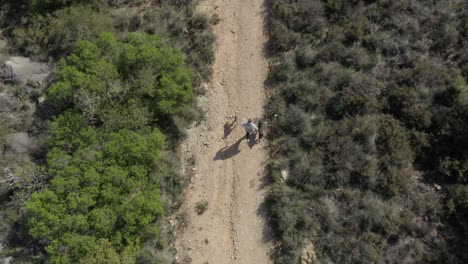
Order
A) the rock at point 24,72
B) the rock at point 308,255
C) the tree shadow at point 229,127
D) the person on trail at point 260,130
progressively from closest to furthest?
→ the rock at point 308,255
the person on trail at point 260,130
the tree shadow at point 229,127
the rock at point 24,72

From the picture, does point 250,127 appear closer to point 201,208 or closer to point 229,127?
point 229,127

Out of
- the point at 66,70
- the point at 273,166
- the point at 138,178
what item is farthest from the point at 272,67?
the point at 66,70

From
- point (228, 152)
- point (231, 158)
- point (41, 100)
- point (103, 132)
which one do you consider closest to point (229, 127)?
point (228, 152)

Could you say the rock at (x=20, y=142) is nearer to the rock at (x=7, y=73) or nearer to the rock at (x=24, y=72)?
the rock at (x=24, y=72)

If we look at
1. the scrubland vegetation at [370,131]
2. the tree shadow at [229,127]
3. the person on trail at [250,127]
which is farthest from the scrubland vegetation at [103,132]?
the scrubland vegetation at [370,131]

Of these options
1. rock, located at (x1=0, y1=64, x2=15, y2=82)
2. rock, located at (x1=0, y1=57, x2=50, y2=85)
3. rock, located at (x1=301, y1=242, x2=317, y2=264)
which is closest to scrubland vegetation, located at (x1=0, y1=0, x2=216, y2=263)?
rock, located at (x1=0, y1=64, x2=15, y2=82)

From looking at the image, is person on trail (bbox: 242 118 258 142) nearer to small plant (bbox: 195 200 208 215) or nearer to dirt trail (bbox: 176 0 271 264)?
dirt trail (bbox: 176 0 271 264)
